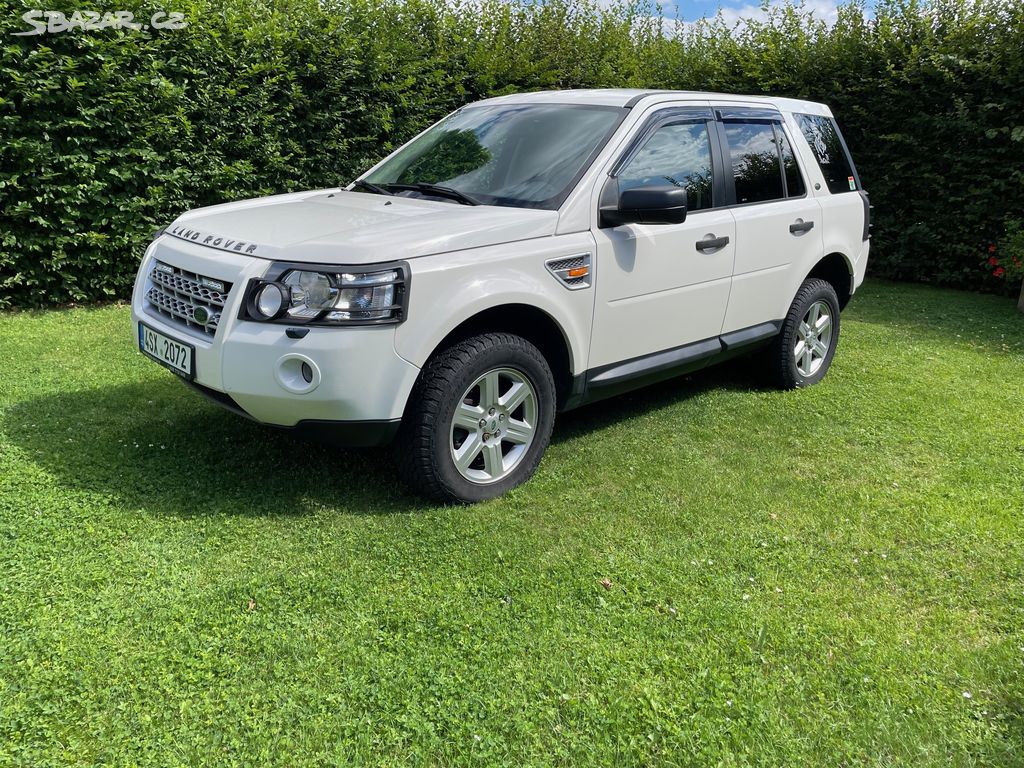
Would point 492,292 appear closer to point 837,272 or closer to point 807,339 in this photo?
point 807,339

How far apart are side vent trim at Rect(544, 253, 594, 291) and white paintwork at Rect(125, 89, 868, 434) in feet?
0.10

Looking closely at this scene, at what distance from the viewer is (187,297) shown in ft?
11.7

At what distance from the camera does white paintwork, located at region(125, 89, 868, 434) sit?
10.6ft

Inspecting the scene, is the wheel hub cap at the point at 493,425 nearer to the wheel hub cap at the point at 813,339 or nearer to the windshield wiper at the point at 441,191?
the windshield wiper at the point at 441,191

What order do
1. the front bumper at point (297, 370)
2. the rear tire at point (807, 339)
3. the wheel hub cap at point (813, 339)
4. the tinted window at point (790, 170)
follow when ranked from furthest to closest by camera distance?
the wheel hub cap at point (813, 339) → the rear tire at point (807, 339) → the tinted window at point (790, 170) → the front bumper at point (297, 370)

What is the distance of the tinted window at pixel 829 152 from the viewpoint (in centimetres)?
549

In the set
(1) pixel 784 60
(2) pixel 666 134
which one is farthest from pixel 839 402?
(1) pixel 784 60

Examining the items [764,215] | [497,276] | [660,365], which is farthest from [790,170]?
[497,276]

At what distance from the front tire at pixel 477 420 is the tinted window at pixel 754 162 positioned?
190 cm

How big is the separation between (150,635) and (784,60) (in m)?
10.6

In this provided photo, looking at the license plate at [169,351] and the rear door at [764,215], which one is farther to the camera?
the rear door at [764,215]

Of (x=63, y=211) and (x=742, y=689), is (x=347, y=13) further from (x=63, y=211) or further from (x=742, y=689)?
(x=742, y=689)

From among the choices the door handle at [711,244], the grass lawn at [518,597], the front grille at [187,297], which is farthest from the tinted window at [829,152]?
the front grille at [187,297]

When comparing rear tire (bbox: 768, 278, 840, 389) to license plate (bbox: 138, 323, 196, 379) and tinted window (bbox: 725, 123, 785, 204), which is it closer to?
tinted window (bbox: 725, 123, 785, 204)
